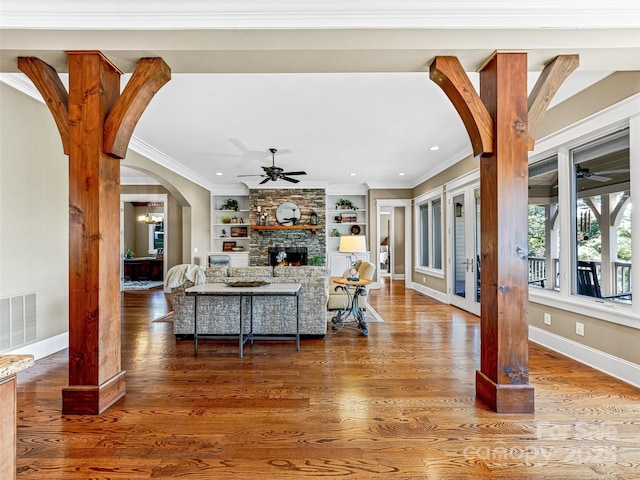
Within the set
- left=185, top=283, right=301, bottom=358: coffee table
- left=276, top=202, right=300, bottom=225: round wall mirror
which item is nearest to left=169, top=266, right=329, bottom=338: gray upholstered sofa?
left=185, top=283, right=301, bottom=358: coffee table

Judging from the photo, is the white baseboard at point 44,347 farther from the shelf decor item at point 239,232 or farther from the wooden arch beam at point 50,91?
the shelf decor item at point 239,232

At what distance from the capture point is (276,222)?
8.30 m

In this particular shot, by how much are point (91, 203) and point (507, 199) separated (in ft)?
9.31

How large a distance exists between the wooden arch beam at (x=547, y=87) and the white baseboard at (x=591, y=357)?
2046 millimetres

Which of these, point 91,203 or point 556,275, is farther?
point 556,275

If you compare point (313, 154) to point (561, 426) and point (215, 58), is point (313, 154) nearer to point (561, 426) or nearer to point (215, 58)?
point (215, 58)

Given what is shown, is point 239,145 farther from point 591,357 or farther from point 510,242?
point 591,357

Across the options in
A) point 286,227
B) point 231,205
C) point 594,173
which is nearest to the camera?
point 594,173

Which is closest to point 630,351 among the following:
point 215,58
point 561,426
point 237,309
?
point 561,426

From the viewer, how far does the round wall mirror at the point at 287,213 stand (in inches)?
328

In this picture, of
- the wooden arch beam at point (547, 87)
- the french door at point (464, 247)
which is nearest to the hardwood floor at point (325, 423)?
the wooden arch beam at point (547, 87)

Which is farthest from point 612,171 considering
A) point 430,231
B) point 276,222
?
point 276,222

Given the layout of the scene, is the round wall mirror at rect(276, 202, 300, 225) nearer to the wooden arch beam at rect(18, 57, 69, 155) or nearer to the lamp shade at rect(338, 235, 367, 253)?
the lamp shade at rect(338, 235, 367, 253)

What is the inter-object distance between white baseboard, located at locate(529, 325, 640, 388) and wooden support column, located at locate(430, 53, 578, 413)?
1.17 metres
